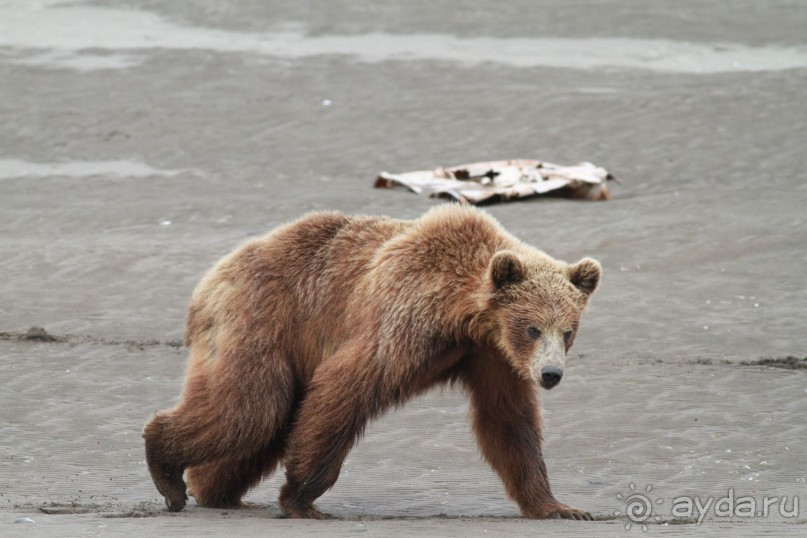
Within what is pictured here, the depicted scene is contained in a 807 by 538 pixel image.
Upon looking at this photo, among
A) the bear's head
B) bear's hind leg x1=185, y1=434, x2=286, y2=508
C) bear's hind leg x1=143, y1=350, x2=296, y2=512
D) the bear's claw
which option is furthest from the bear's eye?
bear's hind leg x1=185, y1=434, x2=286, y2=508

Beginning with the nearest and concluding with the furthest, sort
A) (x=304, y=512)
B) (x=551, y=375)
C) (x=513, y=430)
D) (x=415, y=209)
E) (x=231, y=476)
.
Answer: (x=551, y=375) → (x=304, y=512) → (x=513, y=430) → (x=231, y=476) → (x=415, y=209)

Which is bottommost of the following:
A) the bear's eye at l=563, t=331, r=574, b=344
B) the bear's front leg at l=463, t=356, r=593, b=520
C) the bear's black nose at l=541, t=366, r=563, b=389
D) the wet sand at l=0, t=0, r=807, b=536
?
the wet sand at l=0, t=0, r=807, b=536

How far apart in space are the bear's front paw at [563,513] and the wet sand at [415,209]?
182 millimetres

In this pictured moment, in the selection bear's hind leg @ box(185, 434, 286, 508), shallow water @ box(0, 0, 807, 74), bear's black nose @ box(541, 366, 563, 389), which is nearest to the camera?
bear's black nose @ box(541, 366, 563, 389)

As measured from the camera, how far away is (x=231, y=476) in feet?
24.1

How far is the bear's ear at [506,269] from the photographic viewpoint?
261 inches

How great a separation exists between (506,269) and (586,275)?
491 millimetres

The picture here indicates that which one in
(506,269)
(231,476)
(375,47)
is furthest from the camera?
(375,47)

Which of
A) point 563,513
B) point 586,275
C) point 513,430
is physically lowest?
point 563,513

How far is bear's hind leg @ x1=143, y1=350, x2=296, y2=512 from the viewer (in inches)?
274

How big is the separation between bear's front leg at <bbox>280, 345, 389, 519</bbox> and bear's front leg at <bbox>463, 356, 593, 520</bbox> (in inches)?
25.5

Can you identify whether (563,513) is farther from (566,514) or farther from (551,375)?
(551,375)

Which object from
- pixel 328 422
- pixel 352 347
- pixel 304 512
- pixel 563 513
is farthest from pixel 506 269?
pixel 304 512

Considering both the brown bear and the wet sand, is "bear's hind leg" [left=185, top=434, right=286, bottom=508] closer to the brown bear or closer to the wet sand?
the brown bear
